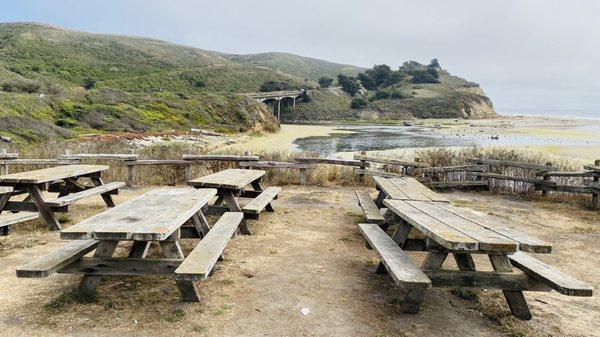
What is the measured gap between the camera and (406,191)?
20.4 ft

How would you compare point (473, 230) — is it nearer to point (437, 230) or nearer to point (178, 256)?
point (437, 230)

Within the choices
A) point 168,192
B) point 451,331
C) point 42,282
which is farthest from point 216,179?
point 451,331

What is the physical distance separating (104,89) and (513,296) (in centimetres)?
4242

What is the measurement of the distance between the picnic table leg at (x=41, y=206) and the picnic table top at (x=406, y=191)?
472 centimetres

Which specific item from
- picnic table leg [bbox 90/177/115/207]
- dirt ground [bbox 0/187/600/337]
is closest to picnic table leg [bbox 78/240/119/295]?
dirt ground [bbox 0/187/600/337]

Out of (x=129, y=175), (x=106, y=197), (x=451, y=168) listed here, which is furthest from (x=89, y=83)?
(x=451, y=168)

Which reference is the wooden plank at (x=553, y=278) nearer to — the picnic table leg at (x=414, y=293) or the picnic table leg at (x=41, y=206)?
the picnic table leg at (x=414, y=293)

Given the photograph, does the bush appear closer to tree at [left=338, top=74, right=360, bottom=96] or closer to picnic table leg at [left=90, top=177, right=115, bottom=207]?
tree at [left=338, top=74, right=360, bottom=96]

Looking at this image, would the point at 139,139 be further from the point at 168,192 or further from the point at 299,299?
the point at 299,299

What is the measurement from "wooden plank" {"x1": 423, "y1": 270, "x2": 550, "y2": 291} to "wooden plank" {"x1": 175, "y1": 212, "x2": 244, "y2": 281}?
180 cm

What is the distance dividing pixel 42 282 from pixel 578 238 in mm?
7303

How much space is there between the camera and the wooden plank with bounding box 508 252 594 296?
11.0 ft

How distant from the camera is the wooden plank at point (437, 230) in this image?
130 inches

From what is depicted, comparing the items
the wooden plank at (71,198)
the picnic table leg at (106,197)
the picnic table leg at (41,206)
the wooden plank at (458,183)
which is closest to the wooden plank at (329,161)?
the wooden plank at (458,183)
